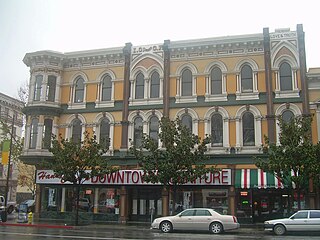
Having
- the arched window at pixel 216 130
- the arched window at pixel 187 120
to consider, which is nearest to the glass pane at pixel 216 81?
the arched window at pixel 216 130

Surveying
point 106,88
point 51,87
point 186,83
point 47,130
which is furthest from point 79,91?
point 186,83

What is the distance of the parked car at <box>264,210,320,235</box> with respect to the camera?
→ 20344 millimetres

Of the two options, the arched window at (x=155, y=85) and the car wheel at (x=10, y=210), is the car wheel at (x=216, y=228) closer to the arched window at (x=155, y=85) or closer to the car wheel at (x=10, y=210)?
the arched window at (x=155, y=85)

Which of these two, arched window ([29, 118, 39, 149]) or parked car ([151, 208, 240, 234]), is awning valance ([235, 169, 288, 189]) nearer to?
parked car ([151, 208, 240, 234])

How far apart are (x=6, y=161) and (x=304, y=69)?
23.1 meters

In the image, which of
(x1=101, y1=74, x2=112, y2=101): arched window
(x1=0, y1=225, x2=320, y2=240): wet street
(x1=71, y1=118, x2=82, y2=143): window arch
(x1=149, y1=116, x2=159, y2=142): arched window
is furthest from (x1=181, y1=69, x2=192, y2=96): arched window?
(x1=0, y1=225, x2=320, y2=240): wet street

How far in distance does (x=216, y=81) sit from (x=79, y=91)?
11.0 metres

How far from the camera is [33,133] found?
31109 millimetres

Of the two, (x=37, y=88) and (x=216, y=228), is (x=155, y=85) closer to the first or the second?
(x=37, y=88)

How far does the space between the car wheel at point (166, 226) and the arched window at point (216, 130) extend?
798cm

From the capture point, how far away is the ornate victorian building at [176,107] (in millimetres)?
26797

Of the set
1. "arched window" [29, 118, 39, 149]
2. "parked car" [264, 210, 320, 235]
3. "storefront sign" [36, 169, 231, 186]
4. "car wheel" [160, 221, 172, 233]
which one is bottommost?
"car wheel" [160, 221, 172, 233]

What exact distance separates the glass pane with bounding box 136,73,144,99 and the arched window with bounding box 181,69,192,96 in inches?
125

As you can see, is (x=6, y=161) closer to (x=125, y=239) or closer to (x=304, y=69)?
(x=125, y=239)
